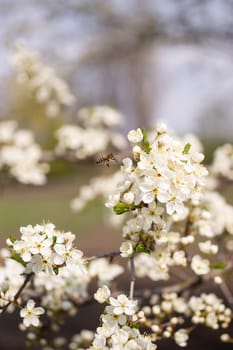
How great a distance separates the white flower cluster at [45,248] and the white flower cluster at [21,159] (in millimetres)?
2247

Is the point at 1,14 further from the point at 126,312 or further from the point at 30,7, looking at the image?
the point at 126,312

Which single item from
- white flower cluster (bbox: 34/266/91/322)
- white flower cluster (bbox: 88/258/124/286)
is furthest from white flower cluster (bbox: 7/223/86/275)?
white flower cluster (bbox: 88/258/124/286)

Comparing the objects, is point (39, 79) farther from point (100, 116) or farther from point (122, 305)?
point (122, 305)

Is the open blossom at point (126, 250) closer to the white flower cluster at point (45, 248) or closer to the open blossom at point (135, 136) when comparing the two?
the white flower cluster at point (45, 248)

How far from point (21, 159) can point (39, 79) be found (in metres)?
0.60

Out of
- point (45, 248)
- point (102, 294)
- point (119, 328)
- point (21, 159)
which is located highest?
point (21, 159)

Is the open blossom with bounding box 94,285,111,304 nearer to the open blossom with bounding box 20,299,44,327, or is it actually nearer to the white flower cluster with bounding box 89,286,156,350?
the white flower cluster with bounding box 89,286,156,350

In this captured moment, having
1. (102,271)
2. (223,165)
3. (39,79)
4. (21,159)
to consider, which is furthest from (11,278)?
(39,79)

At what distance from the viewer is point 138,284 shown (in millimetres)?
6844

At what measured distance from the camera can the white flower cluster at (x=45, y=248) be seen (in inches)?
75.7

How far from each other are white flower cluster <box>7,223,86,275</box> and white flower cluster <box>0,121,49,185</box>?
225cm

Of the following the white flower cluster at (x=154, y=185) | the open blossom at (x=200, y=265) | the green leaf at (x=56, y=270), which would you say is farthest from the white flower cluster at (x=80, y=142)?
the green leaf at (x=56, y=270)

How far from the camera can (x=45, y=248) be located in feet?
6.31

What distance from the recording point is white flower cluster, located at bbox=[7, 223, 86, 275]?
1.92 m
